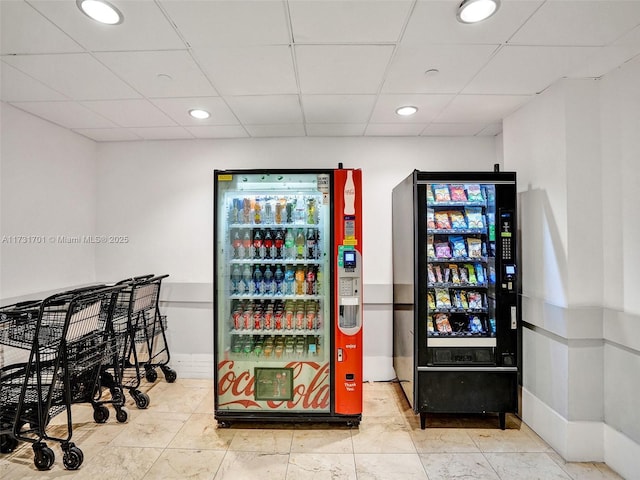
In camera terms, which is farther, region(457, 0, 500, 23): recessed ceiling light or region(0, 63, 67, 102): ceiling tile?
region(0, 63, 67, 102): ceiling tile

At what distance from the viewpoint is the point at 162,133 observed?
3699 millimetres

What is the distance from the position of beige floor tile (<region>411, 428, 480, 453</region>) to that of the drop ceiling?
2729 mm

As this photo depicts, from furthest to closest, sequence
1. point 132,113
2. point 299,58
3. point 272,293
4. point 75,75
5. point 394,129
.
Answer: point 394,129, point 132,113, point 272,293, point 75,75, point 299,58

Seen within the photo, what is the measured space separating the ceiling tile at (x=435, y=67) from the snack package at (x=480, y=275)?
1.45m

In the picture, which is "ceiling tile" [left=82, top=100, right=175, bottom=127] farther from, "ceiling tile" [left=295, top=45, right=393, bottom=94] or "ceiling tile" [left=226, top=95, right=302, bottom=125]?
"ceiling tile" [left=295, top=45, right=393, bottom=94]

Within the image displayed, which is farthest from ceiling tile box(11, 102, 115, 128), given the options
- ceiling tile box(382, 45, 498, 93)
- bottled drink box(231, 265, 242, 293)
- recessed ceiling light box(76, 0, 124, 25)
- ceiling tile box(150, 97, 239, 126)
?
ceiling tile box(382, 45, 498, 93)

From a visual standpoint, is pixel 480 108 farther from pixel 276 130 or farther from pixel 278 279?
pixel 278 279

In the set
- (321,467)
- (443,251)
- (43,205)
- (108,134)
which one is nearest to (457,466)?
(321,467)

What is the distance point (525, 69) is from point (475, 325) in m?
1.97

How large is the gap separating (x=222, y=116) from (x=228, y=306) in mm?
1753

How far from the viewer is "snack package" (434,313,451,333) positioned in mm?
2896

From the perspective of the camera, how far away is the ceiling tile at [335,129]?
3.47 m

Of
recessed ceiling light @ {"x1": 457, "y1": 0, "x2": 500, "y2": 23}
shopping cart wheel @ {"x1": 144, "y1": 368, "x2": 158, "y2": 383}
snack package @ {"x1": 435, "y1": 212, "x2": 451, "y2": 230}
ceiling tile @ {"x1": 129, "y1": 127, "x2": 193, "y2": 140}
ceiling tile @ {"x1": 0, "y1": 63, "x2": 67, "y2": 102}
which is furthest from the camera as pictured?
shopping cart wheel @ {"x1": 144, "y1": 368, "x2": 158, "y2": 383}

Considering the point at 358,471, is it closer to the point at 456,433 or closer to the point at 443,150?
the point at 456,433
